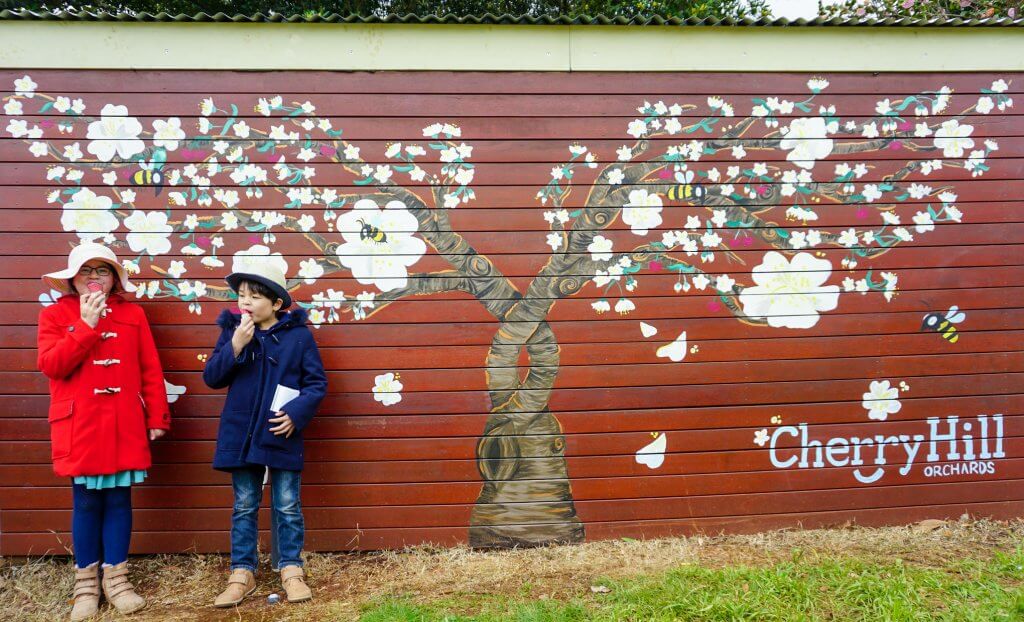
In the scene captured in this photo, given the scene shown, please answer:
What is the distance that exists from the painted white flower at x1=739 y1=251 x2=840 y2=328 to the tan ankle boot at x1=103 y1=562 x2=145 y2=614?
4.02 m

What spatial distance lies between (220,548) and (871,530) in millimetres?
4229

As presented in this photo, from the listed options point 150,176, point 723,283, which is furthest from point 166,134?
point 723,283

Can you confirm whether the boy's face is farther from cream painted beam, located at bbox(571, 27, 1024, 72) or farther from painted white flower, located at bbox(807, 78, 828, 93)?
painted white flower, located at bbox(807, 78, 828, 93)

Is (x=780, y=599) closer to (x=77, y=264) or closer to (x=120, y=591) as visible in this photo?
(x=120, y=591)

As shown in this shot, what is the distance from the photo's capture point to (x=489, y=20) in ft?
12.6

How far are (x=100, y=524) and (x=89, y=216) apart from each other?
6.12ft

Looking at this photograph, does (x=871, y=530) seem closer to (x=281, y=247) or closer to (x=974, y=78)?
(x=974, y=78)

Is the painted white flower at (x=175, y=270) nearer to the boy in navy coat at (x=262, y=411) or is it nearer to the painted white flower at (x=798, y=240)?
the boy in navy coat at (x=262, y=411)

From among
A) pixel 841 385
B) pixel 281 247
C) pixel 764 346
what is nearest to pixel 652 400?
pixel 764 346

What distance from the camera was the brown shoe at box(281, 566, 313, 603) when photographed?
→ 335cm

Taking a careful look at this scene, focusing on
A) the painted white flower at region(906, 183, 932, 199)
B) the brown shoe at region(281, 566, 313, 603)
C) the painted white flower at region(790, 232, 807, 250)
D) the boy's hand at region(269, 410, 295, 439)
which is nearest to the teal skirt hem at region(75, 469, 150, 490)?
the boy's hand at region(269, 410, 295, 439)

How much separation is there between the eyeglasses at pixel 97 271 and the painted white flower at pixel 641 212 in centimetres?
314

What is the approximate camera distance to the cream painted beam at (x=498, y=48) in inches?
149

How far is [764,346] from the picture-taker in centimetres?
405
